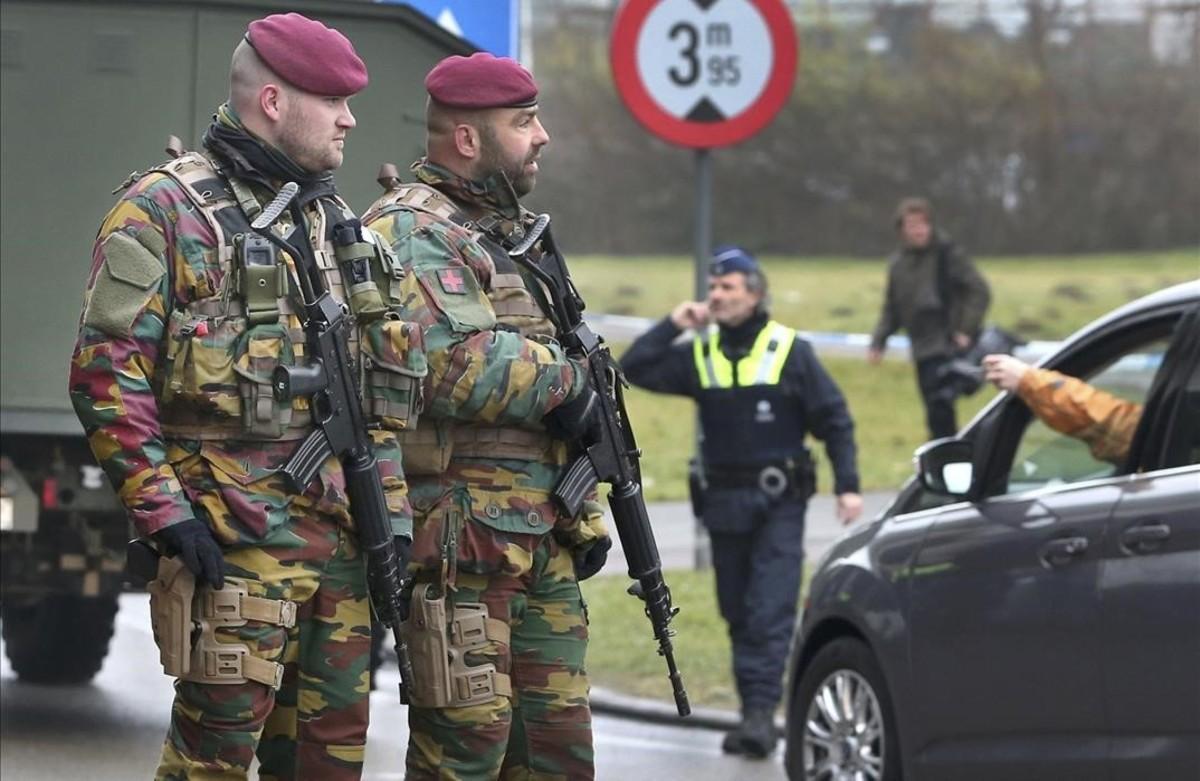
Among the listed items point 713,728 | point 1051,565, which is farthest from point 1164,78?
point 1051,565

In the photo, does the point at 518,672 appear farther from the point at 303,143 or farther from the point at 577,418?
the point at 303,143

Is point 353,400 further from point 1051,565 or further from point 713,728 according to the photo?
point 713,728

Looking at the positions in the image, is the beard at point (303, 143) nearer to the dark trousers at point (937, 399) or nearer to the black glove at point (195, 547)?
the black glove at point (195, 547)

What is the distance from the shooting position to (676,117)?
447 inches

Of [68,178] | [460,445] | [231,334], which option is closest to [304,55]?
[231,334]

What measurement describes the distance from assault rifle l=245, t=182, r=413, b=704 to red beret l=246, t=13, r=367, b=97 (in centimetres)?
22

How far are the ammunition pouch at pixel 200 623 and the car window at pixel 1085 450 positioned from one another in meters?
2.30

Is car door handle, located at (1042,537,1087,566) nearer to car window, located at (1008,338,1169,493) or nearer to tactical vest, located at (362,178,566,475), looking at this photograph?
car window, located at (1008,338,1169,493)

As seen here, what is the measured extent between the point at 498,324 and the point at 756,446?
136 inches

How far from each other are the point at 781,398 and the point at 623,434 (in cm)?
318

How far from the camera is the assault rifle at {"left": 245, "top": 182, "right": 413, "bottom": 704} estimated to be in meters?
5.48

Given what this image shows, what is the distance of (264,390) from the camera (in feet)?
17.8

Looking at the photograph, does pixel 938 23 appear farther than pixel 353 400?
Yes

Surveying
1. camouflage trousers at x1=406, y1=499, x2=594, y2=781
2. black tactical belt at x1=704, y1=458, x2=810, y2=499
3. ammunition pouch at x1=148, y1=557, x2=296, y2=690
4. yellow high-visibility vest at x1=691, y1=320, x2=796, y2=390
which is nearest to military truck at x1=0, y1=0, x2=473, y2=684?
yellow high-visibility vest at x1=691, y1=320, x2=796, y2=390
